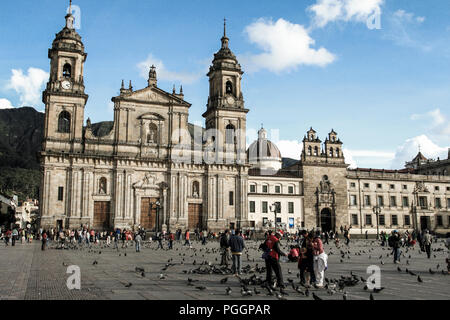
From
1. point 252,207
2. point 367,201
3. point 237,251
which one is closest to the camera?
point 237,251

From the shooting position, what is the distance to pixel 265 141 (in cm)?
8838

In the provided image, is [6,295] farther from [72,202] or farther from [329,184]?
[329,184]

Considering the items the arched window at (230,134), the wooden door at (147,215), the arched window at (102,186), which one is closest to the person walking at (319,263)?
the wooden door at (147,215)

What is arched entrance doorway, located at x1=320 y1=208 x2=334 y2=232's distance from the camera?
62.5 m

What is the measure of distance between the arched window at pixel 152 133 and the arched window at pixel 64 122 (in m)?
8.89

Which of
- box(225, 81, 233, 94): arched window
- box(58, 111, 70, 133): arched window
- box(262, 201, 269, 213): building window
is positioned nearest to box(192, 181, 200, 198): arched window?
box(262, 201, 269, 213): building window

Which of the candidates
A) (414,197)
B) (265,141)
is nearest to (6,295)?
(414,197)

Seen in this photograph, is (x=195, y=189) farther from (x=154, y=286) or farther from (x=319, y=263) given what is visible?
(x=319, y=263)

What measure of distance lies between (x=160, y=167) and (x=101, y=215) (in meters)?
8.39

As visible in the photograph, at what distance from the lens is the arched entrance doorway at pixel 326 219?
6250 cm

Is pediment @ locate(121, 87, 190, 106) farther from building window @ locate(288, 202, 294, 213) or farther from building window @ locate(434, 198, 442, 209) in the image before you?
building window @ locate(434, 198, 442, 209)

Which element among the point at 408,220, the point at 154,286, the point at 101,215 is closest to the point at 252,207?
the point at 101,215

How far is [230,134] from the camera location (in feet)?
179
